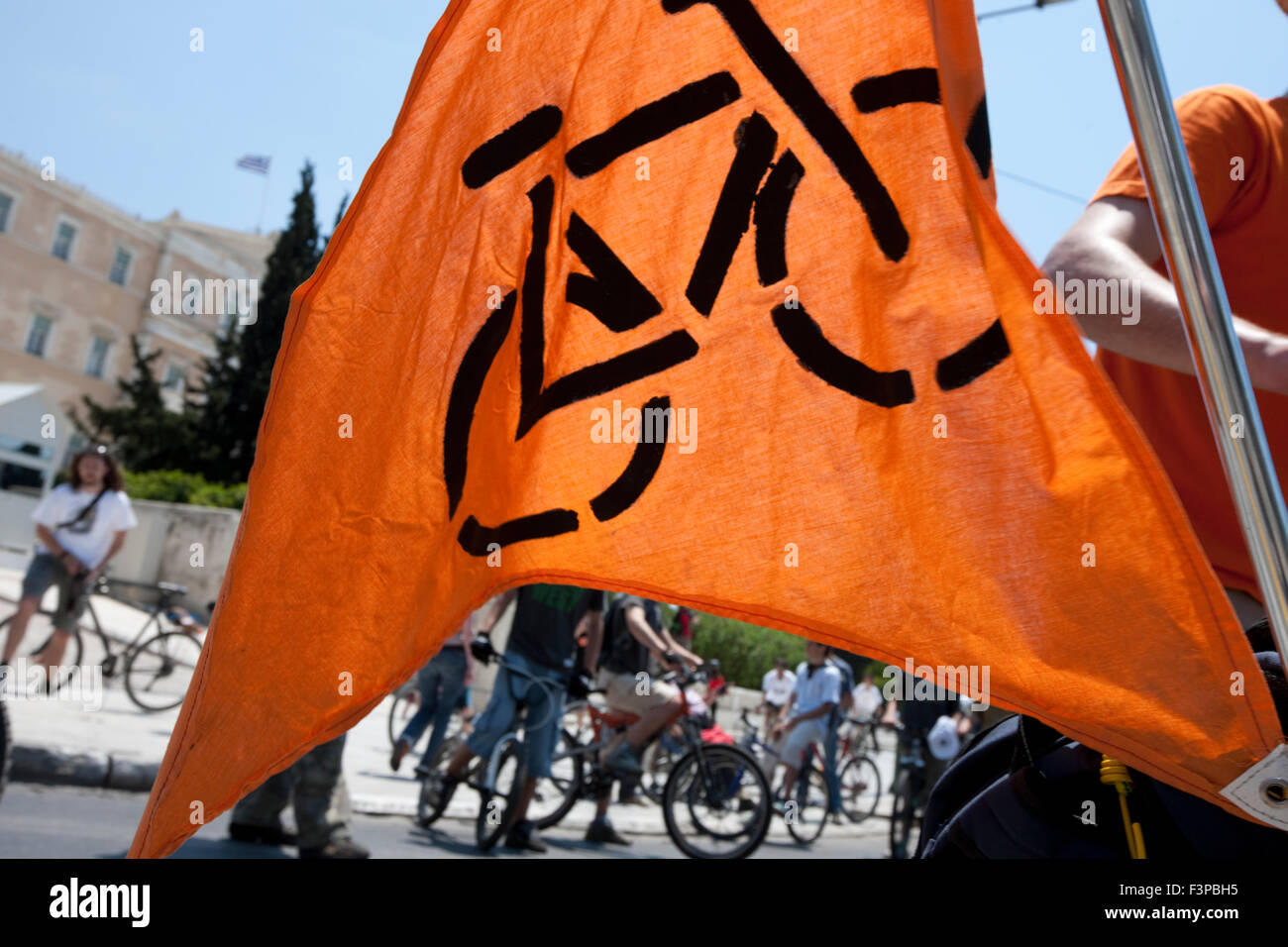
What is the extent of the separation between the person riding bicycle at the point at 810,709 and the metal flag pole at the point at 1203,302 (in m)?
9.71

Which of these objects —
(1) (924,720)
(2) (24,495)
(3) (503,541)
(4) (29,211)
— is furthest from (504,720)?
(4) (29,211)

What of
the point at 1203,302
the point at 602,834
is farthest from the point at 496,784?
the point at 1203,302

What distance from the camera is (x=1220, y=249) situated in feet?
5.90

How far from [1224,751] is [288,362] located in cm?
144

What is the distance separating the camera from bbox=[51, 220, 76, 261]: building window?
150ft

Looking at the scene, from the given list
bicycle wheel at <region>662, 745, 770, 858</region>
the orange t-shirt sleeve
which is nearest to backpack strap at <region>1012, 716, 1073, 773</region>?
the orange t-shirt sleeve

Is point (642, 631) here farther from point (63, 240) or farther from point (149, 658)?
point (63, 240)

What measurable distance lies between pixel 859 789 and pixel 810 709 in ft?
13.5

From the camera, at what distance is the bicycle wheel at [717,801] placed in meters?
8.04

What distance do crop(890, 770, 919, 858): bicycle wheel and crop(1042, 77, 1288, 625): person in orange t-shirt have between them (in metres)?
7.69

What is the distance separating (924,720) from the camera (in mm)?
8992

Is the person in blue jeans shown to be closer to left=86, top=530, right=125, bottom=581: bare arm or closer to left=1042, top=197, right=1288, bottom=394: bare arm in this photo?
left=86, top=530, right=125, bottom=581: bare arm

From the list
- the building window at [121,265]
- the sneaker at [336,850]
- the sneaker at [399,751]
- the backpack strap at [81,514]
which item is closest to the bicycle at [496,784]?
the sneaker at [399,751]

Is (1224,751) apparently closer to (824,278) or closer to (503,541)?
(824,278)
